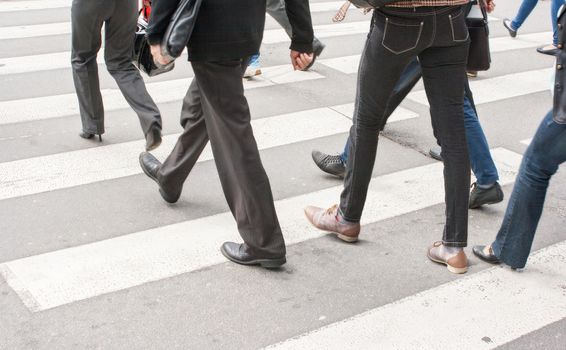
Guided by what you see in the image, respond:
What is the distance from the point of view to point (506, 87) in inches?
320

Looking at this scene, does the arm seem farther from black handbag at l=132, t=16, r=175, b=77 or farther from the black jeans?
black handbag at l=132, t=16, r=175, b=77

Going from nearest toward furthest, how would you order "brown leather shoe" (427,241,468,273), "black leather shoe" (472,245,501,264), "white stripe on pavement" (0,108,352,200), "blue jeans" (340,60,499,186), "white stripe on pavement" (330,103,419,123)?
"brown leather shoe" (427,241,468,273) < "black leather shoe" (472,245,501,264) < "blue jeans" (340,60,499,186) < "white stripe on pavement" (0,108,352,200) < "white stripe on pavement" (330,103,419,123)

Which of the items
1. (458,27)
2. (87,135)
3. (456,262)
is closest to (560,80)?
(458,27)

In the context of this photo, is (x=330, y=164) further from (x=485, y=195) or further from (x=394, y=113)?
(x=394, y=113)

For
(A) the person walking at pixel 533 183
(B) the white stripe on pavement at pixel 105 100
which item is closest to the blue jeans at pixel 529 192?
(A) the person walking at pixel 533 183

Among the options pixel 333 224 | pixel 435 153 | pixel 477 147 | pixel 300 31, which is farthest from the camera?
pixel 435 153

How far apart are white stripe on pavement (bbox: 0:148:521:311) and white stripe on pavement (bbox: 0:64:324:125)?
233 centimetres

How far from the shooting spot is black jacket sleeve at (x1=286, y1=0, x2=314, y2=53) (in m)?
4.09

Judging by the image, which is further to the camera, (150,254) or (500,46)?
(500,46)

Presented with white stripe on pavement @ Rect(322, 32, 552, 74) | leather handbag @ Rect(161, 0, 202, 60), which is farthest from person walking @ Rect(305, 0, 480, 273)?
white stripe on pavement @ Rect(322, 32, 552, 74)

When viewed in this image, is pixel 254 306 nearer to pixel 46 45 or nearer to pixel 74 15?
pixel 74 15

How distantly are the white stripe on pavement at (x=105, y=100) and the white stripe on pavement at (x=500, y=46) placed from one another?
468 millimetres

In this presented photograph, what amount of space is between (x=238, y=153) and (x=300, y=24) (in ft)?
2.30

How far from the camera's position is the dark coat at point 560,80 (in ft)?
12.6
